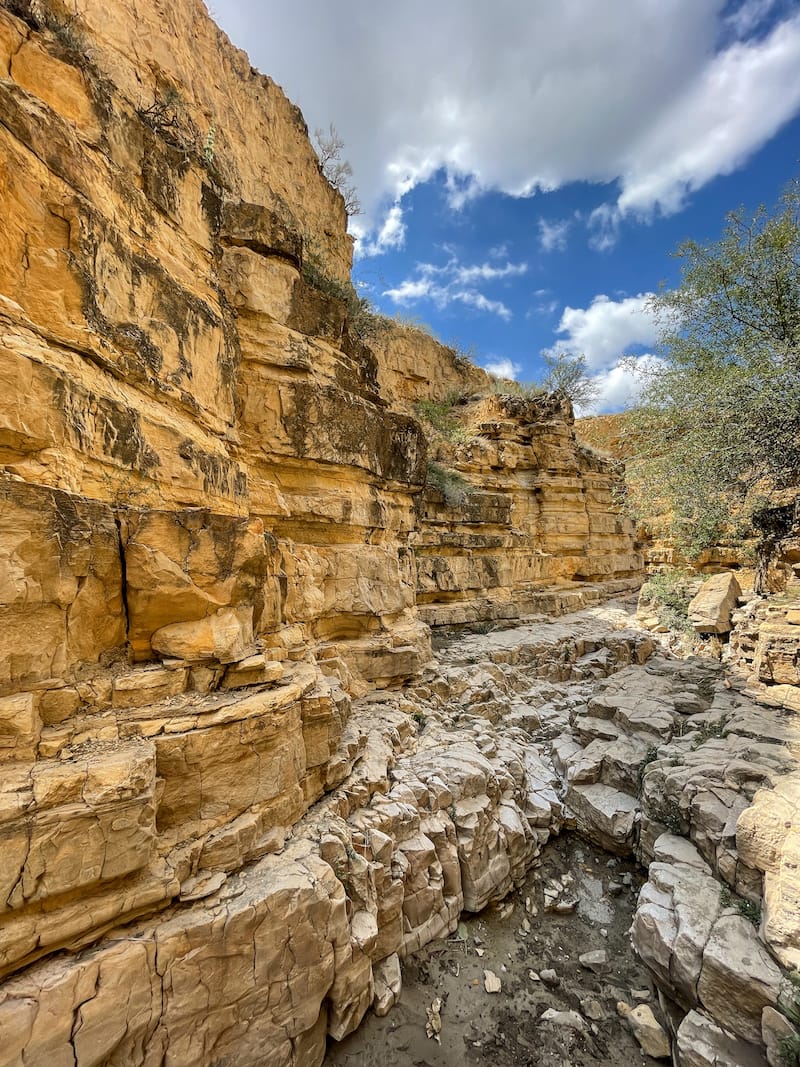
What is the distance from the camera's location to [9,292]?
129 inches

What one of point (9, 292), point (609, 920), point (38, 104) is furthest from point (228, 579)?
point (609, 920)

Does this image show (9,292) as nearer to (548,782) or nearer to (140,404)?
(140,404)

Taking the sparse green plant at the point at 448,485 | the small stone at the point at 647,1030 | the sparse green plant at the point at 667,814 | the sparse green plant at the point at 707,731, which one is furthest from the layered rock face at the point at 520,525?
the small stone at the point at 647,1030

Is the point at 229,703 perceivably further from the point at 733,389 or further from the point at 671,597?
the point at 671,597

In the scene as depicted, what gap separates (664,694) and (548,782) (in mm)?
3495

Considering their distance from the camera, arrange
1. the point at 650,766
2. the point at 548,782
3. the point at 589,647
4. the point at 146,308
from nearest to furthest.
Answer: the point at 146,308, the point at 650,766, the point at 548,782, the point at 589,647

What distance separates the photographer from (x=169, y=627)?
3.72 m

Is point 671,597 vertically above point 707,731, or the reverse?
point 671,597

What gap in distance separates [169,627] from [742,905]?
6505 mm

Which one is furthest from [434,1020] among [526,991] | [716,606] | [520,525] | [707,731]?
[520,525]

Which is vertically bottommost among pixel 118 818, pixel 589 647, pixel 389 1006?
pixel 389 1006

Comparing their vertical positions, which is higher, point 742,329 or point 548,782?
point 742,329

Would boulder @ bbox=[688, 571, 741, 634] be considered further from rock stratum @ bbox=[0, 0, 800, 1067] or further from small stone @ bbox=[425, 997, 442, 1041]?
small stone @ bbox=[425, 997, 442, 1041]

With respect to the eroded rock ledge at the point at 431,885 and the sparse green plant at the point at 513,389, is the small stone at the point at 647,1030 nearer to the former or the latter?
the eroded rock ledge at the point at 431,885
